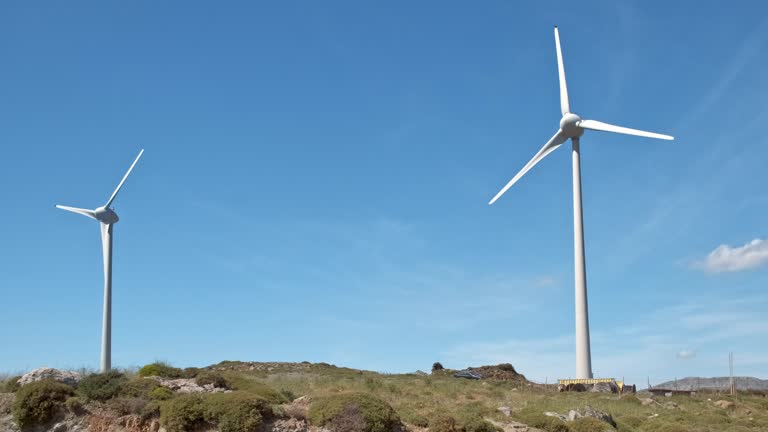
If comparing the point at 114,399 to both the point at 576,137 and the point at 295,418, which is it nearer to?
the point at 295,418

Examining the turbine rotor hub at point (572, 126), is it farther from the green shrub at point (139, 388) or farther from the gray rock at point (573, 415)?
the green shrub at point (139, 388)

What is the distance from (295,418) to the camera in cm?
3056

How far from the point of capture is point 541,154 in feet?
223

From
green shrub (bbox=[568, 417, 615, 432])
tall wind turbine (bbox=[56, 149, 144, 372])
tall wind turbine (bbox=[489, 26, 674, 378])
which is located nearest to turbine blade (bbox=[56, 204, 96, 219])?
tall wind turbine (bbox=[56, 149, 144, 372])

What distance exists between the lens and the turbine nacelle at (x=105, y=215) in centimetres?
6981

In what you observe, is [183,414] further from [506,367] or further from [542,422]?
[506,367]

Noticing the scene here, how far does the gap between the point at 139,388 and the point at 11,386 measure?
5696 millimetres

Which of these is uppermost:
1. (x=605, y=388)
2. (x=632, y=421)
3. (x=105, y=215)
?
(x=105, y=215)

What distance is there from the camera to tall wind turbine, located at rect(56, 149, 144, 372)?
64062 mm

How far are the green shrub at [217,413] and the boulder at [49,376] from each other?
5.90m

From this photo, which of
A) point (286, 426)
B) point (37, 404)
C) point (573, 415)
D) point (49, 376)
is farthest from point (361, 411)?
point (49, 376)

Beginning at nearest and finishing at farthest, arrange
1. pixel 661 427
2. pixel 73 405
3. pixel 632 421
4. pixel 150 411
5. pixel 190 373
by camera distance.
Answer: pixel 150 411 < pixel 73 405 < pixel 661 427 < pixel 190 373 < pixel 632 421

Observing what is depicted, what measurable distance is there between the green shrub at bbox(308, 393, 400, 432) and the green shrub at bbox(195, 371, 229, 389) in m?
6.15

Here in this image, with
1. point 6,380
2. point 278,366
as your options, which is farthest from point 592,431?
point 278,366
